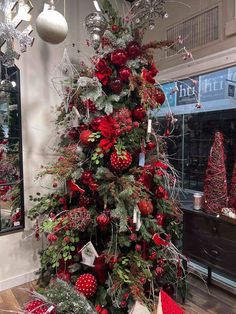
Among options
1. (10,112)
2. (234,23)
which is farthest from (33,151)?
(234,23)

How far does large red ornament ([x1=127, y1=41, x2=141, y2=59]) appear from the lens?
5.49 ft

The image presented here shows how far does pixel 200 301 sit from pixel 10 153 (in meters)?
2.17

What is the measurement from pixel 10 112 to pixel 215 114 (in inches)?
78.2

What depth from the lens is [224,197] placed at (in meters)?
2.15

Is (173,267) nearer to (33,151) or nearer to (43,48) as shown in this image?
(33,151)

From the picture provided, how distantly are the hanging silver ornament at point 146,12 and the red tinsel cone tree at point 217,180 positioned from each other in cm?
107

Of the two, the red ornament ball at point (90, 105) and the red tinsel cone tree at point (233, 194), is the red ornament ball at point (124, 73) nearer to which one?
the red ornament ball at point (90, 105)

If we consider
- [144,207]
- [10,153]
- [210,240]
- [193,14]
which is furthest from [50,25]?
[210,240]

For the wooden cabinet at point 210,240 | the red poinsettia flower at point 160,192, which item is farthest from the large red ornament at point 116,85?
the wooden cabinet at point 210,240

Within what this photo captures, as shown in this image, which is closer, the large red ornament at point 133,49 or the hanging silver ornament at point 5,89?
the large red ornament at point 133,49

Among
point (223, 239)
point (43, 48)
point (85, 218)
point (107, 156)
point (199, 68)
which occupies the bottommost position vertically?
point (223, 239)

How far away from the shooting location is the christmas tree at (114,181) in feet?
5.27

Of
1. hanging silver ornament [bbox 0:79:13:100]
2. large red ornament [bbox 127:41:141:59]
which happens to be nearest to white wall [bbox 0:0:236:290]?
hanging silver ornament [bbox 0:79:13:100]

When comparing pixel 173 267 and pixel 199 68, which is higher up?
pixel 199 68
